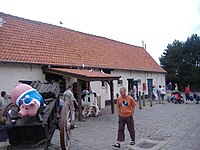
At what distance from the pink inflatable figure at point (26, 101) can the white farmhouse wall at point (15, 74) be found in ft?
29.1

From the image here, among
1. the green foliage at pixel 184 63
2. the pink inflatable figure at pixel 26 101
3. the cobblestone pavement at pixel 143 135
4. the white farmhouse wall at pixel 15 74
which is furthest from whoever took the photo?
the green foliage at pixel 184 63

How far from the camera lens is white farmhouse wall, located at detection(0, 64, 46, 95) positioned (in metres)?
13.6

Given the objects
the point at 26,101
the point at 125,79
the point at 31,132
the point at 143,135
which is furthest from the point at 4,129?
the point at 125,79

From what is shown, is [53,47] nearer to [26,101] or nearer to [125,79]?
[125,79]

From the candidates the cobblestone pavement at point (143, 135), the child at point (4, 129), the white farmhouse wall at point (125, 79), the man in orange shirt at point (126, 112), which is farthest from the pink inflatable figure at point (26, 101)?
the white farmhouse wall at point (125, 79)

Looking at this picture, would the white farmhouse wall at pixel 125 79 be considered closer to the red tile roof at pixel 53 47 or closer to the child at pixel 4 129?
the red tile roof at pixel 53 47

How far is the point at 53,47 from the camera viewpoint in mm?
17938

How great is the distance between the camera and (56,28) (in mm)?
21078

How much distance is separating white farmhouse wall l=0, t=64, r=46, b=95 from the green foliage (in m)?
34.3

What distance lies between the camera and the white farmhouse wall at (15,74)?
1355 cm

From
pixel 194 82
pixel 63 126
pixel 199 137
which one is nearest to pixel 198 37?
pixel 194 82

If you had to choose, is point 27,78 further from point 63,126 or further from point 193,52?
point 193,52

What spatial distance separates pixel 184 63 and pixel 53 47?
33.3 metres

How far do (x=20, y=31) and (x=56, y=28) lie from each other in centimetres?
459
